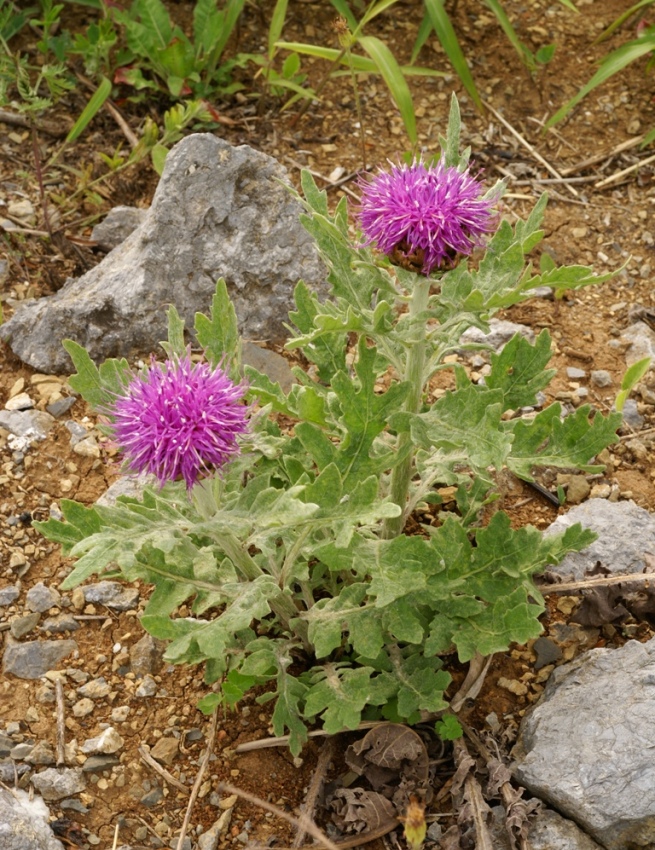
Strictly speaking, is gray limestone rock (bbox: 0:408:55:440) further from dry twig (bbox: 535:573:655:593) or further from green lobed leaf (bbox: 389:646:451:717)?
dry twig (bbox: 535:573:655:593)

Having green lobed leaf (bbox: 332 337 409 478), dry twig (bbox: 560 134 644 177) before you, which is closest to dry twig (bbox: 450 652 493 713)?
green lobed leaf (bbox: 332 337 409 478)

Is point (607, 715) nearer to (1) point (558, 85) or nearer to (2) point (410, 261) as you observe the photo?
(2) point (410, 261)

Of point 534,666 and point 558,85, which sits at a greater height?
point 558,85

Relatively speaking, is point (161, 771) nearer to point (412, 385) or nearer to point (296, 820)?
point (296, 820)

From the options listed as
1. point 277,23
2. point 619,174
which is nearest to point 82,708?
point 277,23

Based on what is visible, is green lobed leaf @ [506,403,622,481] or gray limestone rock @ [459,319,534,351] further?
gray limestone rock @ [459,319,534,351]

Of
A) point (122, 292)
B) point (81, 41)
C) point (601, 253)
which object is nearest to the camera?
point (122, 292)

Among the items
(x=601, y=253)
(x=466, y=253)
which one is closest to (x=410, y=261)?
(x=466, y=253)

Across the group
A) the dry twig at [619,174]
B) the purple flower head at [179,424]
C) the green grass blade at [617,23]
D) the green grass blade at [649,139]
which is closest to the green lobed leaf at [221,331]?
the purple flower head at [179,424]
